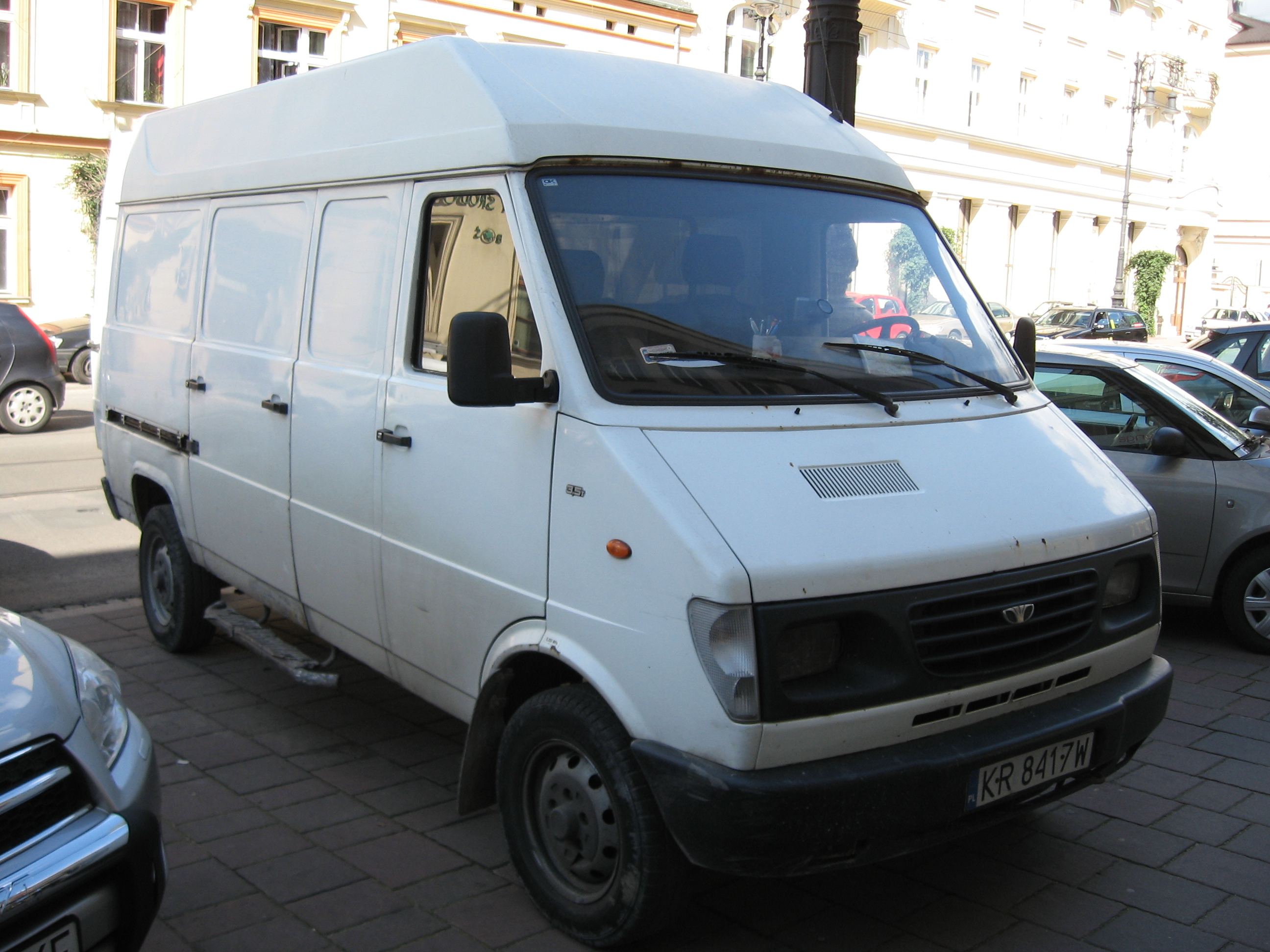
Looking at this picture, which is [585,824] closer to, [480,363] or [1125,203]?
[480,363]

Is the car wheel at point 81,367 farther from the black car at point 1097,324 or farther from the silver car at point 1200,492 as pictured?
the black car at point 1097,324

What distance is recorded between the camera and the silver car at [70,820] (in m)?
2.61

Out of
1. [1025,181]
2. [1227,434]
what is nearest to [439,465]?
[1227,434]

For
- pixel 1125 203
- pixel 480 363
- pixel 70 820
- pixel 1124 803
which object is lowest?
pixel 1124 803

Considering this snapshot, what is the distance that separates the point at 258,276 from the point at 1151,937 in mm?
4226

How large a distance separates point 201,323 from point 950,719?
4.00 m

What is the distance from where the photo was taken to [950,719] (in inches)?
128

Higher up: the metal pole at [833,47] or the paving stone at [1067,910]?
the metal pole at [833,47]

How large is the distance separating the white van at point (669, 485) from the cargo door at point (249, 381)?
5 cm

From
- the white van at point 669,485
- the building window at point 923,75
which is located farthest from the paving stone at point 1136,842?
the building window at point 923,75

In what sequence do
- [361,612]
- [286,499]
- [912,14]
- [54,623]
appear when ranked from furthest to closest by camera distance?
[912,14]
[54,623]
[286,499]
[361,612]

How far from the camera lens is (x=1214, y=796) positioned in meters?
4.70

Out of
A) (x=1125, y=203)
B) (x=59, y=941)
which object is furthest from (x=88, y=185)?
(x=1125, y=203)

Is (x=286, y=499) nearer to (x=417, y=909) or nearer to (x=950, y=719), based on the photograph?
(x=417, y=909)
